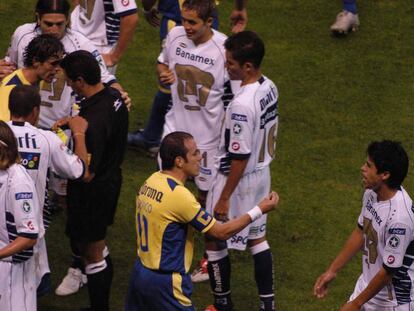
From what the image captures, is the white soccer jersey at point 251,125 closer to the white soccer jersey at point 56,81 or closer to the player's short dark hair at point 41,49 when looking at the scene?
the white soccer jersey at point 56,81

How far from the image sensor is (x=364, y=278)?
7695 millimetres

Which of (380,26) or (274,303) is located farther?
(380,26)

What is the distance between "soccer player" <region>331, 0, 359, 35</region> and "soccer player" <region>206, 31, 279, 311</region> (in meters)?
5.17

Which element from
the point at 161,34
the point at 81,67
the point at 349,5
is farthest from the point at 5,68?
the point at 349,5

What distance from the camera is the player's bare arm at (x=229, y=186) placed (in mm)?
8586

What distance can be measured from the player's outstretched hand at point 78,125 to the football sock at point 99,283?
1.21 meters

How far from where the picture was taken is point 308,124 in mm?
12281

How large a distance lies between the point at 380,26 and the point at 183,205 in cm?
752

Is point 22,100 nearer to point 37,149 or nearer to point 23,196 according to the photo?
point 37,149

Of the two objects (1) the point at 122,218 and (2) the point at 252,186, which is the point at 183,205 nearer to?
(2) the point at 252,186

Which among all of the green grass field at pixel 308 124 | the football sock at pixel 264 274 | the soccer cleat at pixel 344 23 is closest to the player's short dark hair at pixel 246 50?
the football sock at pixel 264 274

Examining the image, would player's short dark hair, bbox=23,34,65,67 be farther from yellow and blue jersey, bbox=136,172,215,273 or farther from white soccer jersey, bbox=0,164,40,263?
yellow and blue jersey, bbox=136,172,215,273

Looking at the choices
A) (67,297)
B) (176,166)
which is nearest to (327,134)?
(67,297)

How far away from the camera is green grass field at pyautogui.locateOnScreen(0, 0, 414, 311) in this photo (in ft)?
31.9
